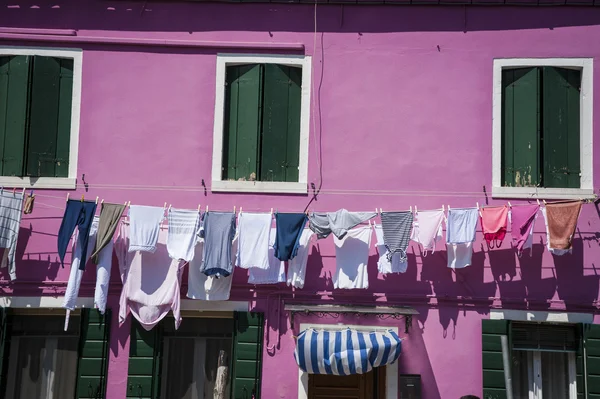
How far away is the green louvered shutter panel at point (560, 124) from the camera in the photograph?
12109 mm

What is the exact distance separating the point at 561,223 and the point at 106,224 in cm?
596

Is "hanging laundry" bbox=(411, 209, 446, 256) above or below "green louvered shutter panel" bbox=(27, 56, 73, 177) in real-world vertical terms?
below

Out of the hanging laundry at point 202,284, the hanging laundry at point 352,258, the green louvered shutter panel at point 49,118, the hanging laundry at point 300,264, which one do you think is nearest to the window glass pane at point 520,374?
the hanging laundry at point 352,258

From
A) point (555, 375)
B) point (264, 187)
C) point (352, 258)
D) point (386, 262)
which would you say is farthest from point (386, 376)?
point (264, 187)

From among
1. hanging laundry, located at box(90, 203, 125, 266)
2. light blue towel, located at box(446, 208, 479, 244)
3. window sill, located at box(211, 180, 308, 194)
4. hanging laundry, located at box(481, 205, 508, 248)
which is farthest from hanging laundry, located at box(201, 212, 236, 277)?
hanging laundry, located at box(481, 205, 508, 248)

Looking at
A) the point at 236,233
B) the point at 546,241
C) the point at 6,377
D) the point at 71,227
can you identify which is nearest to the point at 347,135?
the point at 236,233

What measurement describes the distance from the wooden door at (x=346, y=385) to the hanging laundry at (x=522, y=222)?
2.56 m

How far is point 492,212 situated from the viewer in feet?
37.8

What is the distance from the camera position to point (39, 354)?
1227 cm

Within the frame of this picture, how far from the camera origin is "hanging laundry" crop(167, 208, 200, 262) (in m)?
11.5

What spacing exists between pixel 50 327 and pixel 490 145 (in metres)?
6.70

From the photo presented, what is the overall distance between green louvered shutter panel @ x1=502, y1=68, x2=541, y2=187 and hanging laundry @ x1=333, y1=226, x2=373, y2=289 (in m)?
2.16

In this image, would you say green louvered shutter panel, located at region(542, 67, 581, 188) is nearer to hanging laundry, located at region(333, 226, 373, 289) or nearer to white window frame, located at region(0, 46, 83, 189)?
hanging laundry, located at region(333, 226, 373, 289)

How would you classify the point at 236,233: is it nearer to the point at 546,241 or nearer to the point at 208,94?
the point at 208,94
